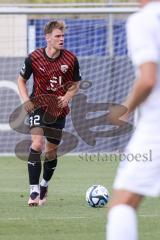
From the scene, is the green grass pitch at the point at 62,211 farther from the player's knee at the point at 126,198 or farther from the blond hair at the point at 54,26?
the player's knee at the point at 126,198

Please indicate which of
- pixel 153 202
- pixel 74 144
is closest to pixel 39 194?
pixel 153 202

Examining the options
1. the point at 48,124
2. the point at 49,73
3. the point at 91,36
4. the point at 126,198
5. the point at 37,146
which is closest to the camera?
the point at 126,198

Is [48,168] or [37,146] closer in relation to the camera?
[37,146]

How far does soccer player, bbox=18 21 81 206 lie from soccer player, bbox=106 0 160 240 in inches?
193

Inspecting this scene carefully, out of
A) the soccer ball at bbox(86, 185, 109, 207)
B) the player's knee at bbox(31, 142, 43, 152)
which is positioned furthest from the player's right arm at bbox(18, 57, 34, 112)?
the soccer ball at bbox(86, 185, 109, 207)

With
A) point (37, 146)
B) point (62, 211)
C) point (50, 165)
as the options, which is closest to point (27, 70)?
point (37, 146)

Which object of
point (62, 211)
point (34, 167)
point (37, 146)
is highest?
point (37, 146)

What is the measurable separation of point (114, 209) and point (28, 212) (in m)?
4.22

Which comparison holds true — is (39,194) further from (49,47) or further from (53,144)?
(49,47)

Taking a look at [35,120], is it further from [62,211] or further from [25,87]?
[62,211]

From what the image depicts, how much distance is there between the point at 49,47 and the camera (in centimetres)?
1080

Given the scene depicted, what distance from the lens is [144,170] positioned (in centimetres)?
545

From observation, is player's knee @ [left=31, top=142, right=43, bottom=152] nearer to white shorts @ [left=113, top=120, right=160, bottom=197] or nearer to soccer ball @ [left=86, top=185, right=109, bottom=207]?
soccer ball @ [left=86, top=185, right=109, bottom=207]

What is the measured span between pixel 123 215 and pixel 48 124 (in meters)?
5.26
